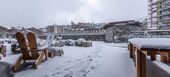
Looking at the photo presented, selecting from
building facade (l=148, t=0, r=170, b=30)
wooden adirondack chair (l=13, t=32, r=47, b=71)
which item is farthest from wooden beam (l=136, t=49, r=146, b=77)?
building facade (l=148, t=0, r=170, b=30)

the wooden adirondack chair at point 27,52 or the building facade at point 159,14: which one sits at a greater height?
the building facade at point 159,14

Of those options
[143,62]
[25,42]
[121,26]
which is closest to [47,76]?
[25,42]

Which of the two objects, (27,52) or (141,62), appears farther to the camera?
(27,52)

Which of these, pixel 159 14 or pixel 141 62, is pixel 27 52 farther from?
pixel 159 14

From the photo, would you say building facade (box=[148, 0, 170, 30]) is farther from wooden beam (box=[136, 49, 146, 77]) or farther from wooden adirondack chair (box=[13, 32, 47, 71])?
wooden beam (box=[136, 49, 146, 77])

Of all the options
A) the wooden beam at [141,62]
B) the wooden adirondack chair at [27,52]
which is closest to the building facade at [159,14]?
the wooden adirondack chair at [27,52]

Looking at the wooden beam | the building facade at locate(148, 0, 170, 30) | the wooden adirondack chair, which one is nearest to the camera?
the wooden beam

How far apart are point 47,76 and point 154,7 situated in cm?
7375

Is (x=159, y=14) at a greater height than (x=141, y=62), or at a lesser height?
greater

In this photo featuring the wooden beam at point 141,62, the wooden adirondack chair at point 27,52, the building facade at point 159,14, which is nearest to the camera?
the wooden beam at point 141,62

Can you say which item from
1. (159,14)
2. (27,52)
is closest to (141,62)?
(27,52)

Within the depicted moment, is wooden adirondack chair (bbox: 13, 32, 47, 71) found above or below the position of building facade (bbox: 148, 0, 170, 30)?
below

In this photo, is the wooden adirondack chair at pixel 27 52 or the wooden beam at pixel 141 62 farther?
the wooden adirondack chair at pixel 27 52

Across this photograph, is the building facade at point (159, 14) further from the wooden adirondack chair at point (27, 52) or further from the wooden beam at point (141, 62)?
the wooden beam at point (141, 62)
